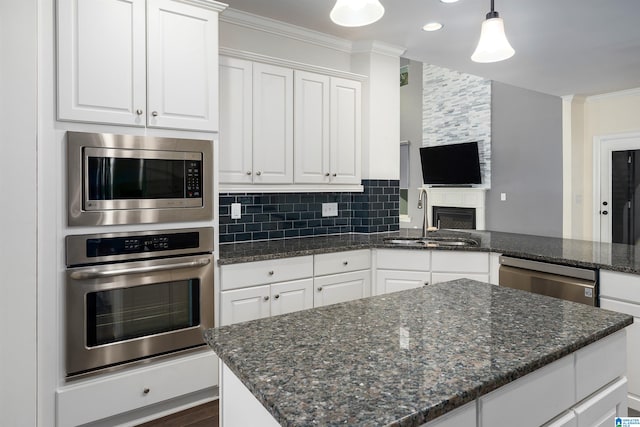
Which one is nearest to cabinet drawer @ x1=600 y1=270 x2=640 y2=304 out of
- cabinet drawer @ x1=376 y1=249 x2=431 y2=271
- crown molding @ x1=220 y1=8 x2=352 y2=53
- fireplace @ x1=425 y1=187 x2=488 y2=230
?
cabinet drawer @ x1=376 y1=249 x2=431 y2=271

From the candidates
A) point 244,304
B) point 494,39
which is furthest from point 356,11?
point 244,304

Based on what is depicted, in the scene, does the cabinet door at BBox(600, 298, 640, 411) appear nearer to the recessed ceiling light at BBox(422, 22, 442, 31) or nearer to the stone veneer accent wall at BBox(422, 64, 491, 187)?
the recessed ceiling light at BBox(422, 22, 442, 31)

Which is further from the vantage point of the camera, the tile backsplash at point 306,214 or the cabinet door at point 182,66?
the tile backsplash at point 306,214

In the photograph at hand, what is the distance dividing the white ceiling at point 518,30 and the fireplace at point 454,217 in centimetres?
302

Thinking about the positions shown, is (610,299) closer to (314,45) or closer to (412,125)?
(314,45)

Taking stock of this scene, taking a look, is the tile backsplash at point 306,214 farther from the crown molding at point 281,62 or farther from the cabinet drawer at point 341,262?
the crown molding at point 281,62

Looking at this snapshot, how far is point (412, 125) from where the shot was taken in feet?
27.7

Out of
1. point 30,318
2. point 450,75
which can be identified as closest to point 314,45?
point 30,318

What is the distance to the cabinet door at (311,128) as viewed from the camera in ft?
10.3

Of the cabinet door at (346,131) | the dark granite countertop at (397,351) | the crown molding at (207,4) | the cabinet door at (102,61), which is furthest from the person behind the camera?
the cabinet door at (346,131)

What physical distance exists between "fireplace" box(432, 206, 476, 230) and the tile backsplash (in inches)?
148

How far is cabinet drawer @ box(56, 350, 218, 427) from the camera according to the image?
200cm

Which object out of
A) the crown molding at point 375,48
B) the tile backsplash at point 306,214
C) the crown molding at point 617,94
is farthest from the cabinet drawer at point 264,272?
the crown molding at point 617,94

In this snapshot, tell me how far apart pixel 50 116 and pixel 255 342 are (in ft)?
5.37
